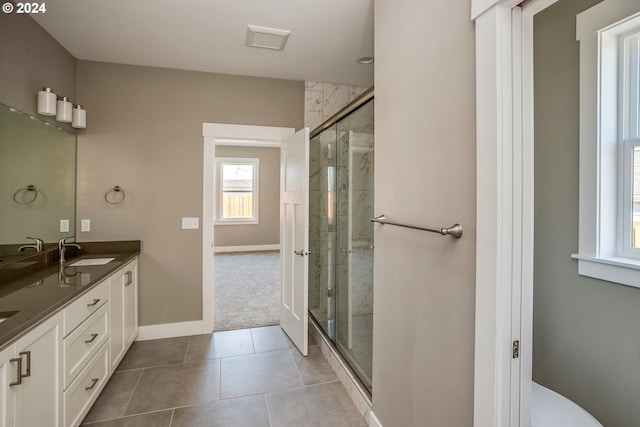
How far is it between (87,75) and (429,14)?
10.3 ft

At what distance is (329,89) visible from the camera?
3629 millimetres

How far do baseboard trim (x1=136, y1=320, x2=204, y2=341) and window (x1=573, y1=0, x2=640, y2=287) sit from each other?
319 centimetres

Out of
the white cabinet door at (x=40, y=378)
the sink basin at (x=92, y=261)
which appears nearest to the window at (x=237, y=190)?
the sink basin at (x=92, y=261)

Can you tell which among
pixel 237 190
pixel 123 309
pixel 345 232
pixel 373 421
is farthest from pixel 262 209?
pixel 373 421

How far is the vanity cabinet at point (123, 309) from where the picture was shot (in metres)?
2.42

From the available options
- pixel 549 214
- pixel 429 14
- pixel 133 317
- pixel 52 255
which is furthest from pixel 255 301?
pixel 429 14

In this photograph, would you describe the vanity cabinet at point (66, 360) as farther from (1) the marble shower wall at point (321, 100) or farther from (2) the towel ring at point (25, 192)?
(1) the marble shower wall at point (321, 100)

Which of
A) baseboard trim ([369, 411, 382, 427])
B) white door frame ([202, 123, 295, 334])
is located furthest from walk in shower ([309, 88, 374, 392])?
white door frame ([202, 123, 295, 334])

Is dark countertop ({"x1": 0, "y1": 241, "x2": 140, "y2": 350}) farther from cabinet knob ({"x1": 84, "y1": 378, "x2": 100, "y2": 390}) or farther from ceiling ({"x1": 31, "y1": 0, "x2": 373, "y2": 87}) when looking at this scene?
ceiling ({"x1": 31, "y1": 0, "x2": 373, "y2": 87})

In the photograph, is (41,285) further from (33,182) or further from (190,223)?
(190,223)

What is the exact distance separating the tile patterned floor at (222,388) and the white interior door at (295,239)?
0.25 metres

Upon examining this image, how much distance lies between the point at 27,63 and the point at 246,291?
3.46 meters

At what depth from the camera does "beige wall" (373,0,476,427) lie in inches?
45.9

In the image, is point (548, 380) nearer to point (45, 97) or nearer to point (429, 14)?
point (429, 14)
